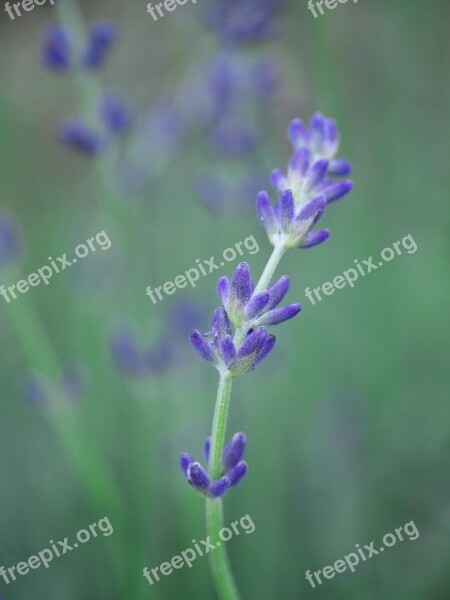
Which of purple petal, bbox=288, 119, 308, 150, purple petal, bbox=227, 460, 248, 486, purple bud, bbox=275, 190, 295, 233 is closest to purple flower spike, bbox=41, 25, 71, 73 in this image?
purple petal, bbox=288, 119, 308, 150

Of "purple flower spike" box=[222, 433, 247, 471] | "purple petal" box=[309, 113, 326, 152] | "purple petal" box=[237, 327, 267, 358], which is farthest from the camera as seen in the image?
"purple petal" box=[309, 113, 326, 152]

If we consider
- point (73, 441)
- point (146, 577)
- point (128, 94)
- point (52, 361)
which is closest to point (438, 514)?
point (146, 577)

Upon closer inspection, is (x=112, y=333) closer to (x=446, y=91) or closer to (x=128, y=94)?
(x=446, y=91)

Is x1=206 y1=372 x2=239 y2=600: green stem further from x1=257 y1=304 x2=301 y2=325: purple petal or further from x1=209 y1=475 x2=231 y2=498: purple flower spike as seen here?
x1=257 y1=304 x2=301 y2=325: purple petal

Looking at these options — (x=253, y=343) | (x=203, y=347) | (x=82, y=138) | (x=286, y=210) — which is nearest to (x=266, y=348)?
(x=253, y=343)

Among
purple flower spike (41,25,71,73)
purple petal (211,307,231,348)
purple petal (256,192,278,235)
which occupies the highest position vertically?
purple flower spike (41,25,71,73)

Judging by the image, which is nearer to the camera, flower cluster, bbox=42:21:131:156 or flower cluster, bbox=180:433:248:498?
flower cluster, bbox=180:433:248:498

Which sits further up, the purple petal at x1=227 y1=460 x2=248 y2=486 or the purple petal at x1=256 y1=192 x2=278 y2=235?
the purple petal at x1=256 y1=192 x2=278 y2=235

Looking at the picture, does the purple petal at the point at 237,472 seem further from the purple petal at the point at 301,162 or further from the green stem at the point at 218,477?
the purple petal at the point at 301,162
